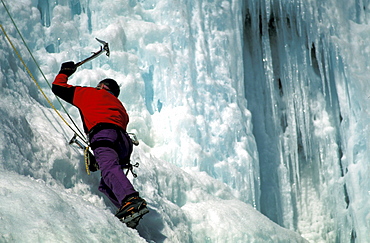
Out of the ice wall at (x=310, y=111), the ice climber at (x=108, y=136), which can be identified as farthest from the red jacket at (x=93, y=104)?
the ice wall at (x=310, y=111)

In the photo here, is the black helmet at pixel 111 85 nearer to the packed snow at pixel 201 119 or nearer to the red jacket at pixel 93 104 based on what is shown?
the red jacket at pixel 93 104

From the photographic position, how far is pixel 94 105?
303 cm

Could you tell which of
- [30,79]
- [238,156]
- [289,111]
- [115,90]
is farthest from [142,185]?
[289,111]

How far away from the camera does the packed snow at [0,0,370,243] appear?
9.20ft

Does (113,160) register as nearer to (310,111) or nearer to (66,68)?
(66,68)

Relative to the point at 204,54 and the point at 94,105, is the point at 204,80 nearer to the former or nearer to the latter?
the point at 204,54

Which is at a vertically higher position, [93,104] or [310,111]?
[93,104]

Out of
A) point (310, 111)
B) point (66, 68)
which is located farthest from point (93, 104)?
point (310, 111)

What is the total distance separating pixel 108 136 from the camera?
2834mm

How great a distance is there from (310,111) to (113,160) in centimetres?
548

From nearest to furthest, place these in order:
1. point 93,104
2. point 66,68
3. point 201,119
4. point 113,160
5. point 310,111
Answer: point 113,160
point 93,104
point 66,68
point 201,119
point 310,111

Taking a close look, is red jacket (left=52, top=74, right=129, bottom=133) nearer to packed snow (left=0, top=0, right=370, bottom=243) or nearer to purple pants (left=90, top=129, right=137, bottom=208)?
purple pants (left=90, top=129, right=137, bottom=208)

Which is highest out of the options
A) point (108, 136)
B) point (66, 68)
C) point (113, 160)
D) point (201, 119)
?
point (66, 68)

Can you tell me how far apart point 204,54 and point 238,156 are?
149 cm
